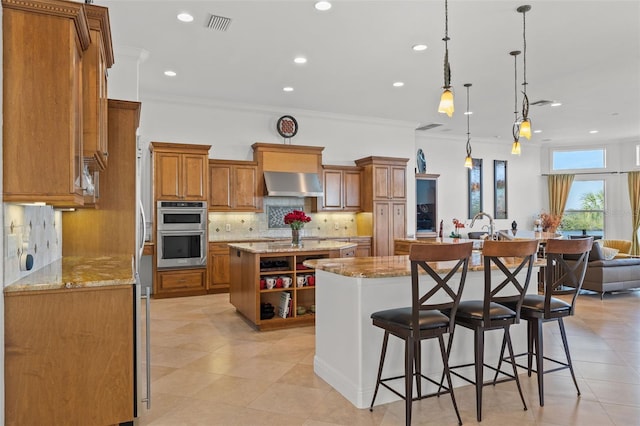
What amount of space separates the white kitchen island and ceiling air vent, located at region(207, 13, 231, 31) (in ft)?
8.44

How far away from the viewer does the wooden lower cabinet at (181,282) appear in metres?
6.39

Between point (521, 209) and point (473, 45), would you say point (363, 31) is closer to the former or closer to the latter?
Answer: point (473, 45)

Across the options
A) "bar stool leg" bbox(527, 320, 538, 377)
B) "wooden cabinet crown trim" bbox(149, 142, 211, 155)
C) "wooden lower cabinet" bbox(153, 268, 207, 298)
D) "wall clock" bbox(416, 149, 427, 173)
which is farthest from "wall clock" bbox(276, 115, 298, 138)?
"bar stool leg" bbox(527, 320, 538, 377)

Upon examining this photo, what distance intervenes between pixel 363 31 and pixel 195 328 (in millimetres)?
3624

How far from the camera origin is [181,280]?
6.50 meters

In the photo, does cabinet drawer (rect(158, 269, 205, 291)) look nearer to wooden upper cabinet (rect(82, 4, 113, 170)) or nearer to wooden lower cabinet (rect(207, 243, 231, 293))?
wooden lower cabinet (rect(207, 243, 231, 293))

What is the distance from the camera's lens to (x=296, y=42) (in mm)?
4719

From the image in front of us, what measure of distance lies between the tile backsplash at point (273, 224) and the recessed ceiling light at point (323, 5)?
13.6 feet

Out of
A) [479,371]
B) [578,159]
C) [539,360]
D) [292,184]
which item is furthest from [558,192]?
[479,371]

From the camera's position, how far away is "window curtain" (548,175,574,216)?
11.1m

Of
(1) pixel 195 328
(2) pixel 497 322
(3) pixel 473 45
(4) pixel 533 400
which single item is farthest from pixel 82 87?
(3) pixel 473 45

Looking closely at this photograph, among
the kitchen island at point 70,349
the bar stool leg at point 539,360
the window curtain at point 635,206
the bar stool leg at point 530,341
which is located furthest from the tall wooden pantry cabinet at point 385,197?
the window curtain at point 635,206

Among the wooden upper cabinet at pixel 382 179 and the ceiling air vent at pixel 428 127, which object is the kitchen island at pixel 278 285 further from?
the ceiling air vent at pixel 428 127

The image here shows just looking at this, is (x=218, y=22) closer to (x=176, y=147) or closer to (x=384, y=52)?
(x=384, y=52)
